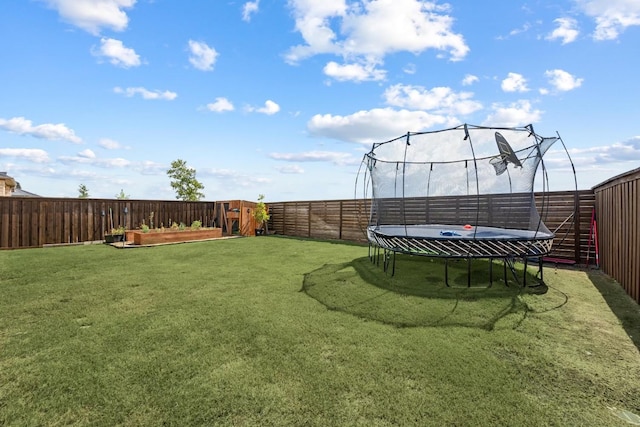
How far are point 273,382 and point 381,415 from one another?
28.0 inches

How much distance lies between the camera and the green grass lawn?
1.62m

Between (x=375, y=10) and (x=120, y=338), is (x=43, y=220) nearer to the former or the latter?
(x=120, y=338)

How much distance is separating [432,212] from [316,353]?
6.85 metres

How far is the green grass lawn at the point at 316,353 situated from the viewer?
1.62 m

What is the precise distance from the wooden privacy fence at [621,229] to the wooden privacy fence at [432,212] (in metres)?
0.46

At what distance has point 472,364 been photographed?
2096 millimetres

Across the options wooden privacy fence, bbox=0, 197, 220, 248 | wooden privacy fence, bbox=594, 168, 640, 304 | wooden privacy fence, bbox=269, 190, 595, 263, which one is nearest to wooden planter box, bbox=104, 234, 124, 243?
wooden privacy fence, bbox=0, 197, 220, 248

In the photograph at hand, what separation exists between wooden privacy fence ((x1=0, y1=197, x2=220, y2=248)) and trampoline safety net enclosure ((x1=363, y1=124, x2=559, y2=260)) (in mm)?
9387

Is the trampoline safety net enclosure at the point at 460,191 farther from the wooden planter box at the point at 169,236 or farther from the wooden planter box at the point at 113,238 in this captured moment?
the wooden planter box at the point at 113,238

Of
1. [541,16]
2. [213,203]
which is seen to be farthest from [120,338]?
[213,203]

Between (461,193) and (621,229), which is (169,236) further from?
(621,229)

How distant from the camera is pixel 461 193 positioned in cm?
734

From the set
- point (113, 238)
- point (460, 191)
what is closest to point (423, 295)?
point (460, 191)

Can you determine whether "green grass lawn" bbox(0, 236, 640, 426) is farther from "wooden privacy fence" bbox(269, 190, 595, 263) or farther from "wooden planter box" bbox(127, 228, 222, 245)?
"wooden planter box" bbox(127, 228, 222, 245)
